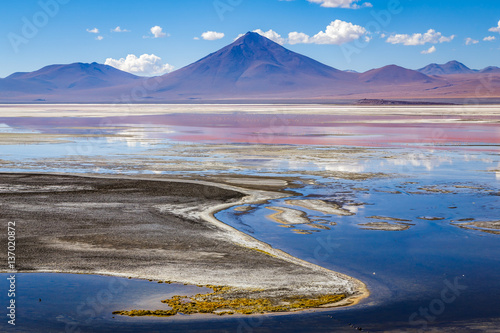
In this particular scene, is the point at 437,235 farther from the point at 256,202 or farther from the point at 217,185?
the point at 217,185

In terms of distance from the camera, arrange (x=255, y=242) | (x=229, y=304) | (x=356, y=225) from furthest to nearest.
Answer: (x=356, y=225) < (x=255, y=242) < (x=229, y=304)

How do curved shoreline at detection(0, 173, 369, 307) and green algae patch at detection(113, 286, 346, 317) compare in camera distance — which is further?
curved shoreline at detection(0, 173, 369, 307)

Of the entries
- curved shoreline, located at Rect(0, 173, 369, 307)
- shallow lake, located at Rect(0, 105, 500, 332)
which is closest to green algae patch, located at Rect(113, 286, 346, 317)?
shallow lake, located at Rect(0, 105, 500, 332)

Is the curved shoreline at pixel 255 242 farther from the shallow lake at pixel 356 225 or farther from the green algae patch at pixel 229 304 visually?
the green algae patch at pixel 229 304

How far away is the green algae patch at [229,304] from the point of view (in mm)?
8805

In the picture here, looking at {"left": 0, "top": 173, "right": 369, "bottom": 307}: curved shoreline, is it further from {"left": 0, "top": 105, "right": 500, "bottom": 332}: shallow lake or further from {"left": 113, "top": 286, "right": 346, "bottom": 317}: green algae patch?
{"left": 113, "top": 286, "right": 346, "bottom": 317}: green algae patch

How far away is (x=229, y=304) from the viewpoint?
9078 mm

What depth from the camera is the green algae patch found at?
8805 mm

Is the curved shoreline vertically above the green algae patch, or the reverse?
the curved shoreline

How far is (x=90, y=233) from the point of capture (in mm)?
13180

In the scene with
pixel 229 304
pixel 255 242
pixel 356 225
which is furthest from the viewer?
pixel 356 225

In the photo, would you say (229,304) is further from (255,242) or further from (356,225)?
(356,225)

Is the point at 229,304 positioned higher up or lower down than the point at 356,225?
lower down

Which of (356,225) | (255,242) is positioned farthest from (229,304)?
(356,225)
